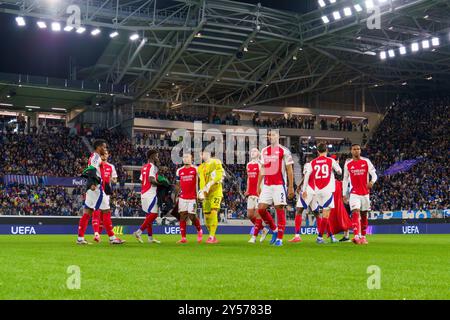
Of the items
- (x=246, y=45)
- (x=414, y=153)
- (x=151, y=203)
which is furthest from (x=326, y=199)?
(x=414, y=153)

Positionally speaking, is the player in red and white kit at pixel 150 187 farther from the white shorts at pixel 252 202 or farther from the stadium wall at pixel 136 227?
the stadium wall at pixel 136 227

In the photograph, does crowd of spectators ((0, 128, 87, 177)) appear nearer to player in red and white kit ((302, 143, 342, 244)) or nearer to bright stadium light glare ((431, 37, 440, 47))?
bright stadium light glare ((431, 37, 440, 47))

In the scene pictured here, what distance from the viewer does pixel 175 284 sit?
6309mm

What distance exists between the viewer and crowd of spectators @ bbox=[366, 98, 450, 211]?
4503 centimetres

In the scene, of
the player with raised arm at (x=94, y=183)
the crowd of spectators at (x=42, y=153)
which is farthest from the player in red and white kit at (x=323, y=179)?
the crowd of spectators at (x=42, y=153)

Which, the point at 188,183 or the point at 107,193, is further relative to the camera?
the point at 188,183

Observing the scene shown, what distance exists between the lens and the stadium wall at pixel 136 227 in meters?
28.9

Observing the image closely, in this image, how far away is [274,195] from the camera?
14125mm

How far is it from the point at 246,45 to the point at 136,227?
630 inches

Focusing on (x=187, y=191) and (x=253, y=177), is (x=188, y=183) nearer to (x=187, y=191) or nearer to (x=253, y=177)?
(x=187, y=191)

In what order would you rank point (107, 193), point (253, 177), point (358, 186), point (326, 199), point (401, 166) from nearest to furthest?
point (107, 193)
point (326, 199)
point (358, 186)
point (253, 177)
point (401, 166)

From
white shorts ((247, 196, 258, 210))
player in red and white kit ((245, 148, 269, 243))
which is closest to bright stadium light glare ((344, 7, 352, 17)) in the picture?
player in red and white kit ((245, 148, 269, 243))

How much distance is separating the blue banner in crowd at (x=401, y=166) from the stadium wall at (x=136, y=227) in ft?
46.5

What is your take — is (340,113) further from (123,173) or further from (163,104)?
(123,173)
